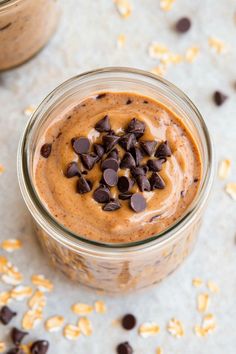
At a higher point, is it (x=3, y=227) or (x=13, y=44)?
(x=13, y=44)

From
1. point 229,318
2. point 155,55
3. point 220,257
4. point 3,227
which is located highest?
point 155,55

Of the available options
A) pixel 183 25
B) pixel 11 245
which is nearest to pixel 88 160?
pixel 11 245

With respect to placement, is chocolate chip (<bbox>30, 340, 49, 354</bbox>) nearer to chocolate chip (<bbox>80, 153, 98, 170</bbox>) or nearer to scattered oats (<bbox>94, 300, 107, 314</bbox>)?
scattered oats (<bbox>94, 300, 107, 314</bbox>)

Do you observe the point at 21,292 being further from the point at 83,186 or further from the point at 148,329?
the point at 83,186

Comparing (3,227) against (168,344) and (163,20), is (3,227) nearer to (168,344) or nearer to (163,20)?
(168,344)

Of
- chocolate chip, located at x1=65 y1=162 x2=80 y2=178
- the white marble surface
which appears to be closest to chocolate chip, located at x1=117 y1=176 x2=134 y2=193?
chocolate chip, located at x1=65 y1=162 x2=80 y2=178

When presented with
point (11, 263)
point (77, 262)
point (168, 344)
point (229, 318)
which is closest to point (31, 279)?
point (11, 263)
